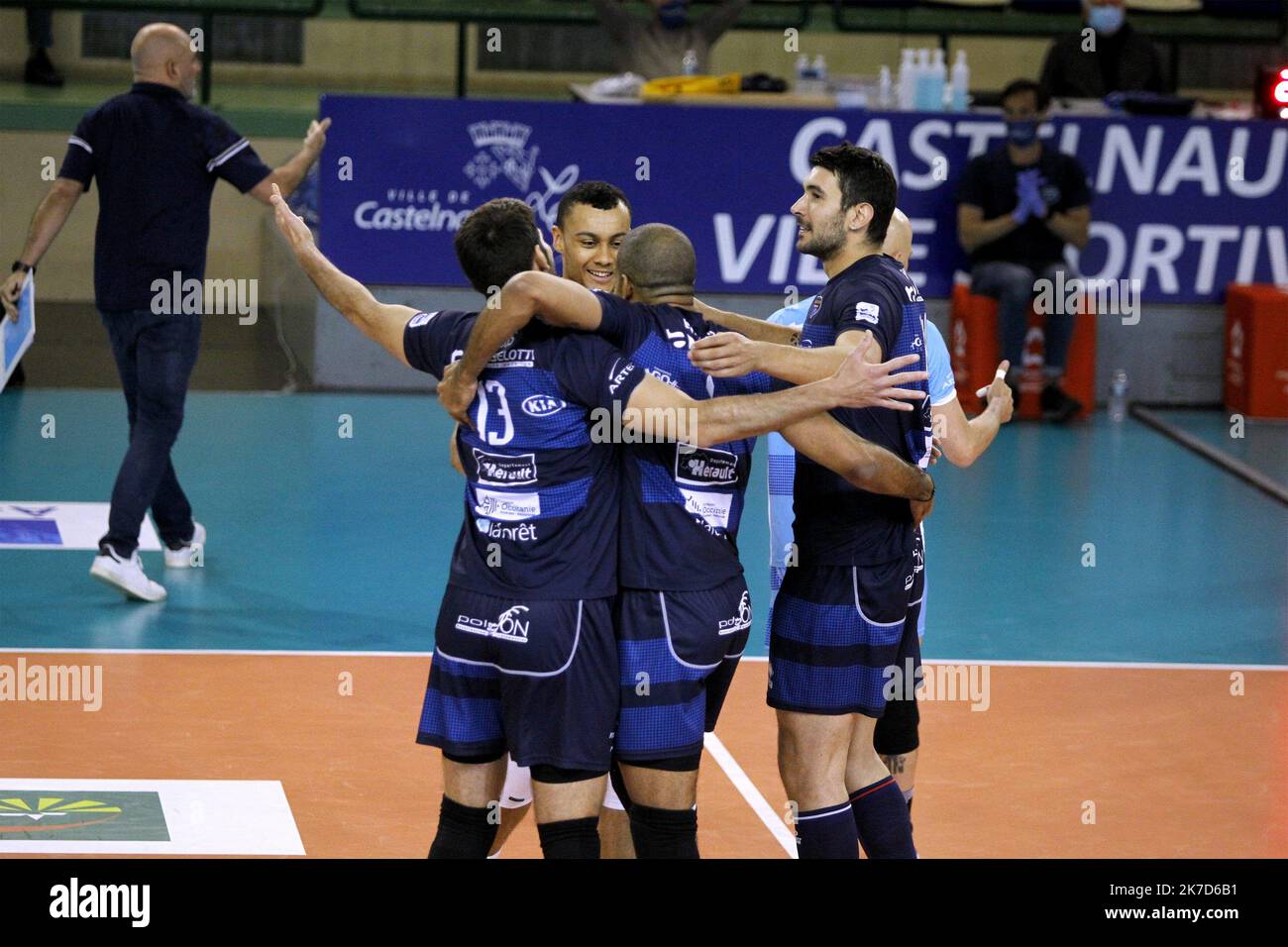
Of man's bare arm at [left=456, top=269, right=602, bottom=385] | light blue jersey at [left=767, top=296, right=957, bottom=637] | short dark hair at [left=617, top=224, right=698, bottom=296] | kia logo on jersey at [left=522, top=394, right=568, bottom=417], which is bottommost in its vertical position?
light blue jersey at [left=767, top=296, right=957, bottom=637]

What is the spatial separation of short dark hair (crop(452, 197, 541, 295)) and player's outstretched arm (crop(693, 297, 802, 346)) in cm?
72

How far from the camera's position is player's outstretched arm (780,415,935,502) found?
4871 millimetres

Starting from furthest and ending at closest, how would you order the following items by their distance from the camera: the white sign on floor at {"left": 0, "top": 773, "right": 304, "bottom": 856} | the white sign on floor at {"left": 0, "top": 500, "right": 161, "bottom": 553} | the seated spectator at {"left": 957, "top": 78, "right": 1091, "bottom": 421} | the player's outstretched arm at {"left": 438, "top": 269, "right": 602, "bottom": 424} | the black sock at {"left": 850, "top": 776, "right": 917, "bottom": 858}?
the seated spectator at {"left": 957, "top": 78, "right": 1091, "bottom": 421} < the white sign on floor at {"left": 0, "top": 500, "right": 161, "bottom": 553} < the white sign on floor at {"left": 0, "top": 773, "right": 304, "bottom": 856} < the black sock at {"left": 850, "top": 776, "right": 917, "bottom": 858} < the player's outstretched arm at {"left": 438, "top": 269, "right": 602, "bottom": 424}

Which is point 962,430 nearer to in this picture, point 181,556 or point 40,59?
point 181,556

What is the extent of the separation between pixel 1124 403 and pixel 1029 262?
1461 millimetres

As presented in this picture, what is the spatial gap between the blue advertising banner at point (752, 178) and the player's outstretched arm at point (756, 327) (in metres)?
8.06

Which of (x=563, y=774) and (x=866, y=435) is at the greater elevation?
(x=866, y=435)

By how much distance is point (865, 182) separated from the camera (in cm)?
527

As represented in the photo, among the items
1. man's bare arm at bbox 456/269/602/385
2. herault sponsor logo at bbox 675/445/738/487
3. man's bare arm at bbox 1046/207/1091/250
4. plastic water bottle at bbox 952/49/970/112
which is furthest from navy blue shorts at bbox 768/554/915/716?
plastic water bottle at bbox 952/49/970/112

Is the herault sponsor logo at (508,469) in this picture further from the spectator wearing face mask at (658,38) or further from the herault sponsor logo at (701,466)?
the spectator wearing face mask at (658,38)

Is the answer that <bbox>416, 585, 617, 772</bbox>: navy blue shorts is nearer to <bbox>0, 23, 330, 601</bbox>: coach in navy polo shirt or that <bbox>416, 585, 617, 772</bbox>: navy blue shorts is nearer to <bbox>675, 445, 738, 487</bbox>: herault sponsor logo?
<bbox>675, 445, 738, 487</bbox>: herault sponsor logo

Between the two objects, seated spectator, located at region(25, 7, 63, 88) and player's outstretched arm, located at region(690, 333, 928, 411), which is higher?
seated spectator, located at region(25, 7, 63, 88)

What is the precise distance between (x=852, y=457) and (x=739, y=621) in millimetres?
522

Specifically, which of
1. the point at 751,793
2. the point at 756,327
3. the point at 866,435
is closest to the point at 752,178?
the point at 751,793
